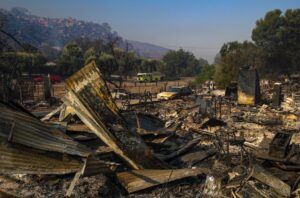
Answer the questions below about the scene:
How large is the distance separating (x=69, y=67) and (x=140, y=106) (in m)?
34.4

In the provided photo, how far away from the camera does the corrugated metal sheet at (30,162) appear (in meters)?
6.61

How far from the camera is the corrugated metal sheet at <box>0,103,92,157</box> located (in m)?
6.80

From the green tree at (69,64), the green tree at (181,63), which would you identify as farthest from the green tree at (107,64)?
the green tree at (181,63)

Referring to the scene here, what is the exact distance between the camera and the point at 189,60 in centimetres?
8469

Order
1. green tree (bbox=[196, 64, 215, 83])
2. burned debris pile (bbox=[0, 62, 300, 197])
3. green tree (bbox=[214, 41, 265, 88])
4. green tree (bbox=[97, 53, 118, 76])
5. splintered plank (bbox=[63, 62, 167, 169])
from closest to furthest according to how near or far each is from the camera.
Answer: burned debris pile (bbox=[0, 62, 300, 197]) → splintered plank (bbox=[63, 62, 167, 169]) → green tree (bbox=[214, 41, 265, 88]) → green tree (bbox=[196, 64, 215, 83]) → green tree (bbox=[97, 53, 118, 76])

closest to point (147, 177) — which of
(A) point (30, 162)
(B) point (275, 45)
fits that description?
(A) point (30, 162)

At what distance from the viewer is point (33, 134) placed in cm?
704

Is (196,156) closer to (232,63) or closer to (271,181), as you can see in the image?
(271,181)

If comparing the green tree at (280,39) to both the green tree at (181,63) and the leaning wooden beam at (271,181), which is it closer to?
the green tree at (181,63)

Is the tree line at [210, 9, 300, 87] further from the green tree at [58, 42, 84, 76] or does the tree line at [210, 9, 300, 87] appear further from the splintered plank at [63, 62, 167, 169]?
the splintered plank at [63, 62, 167, 169]

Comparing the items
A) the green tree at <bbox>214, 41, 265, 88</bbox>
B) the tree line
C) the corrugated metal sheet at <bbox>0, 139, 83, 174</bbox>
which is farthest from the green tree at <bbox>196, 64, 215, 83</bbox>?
the corrugated metal sheet at <bbox>0, 139, 83, 174</bbox>

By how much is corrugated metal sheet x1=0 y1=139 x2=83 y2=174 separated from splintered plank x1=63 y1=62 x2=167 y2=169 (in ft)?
3.74

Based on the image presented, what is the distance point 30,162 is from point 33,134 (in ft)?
2.00

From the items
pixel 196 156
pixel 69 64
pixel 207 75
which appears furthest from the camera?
pixel 69 64
